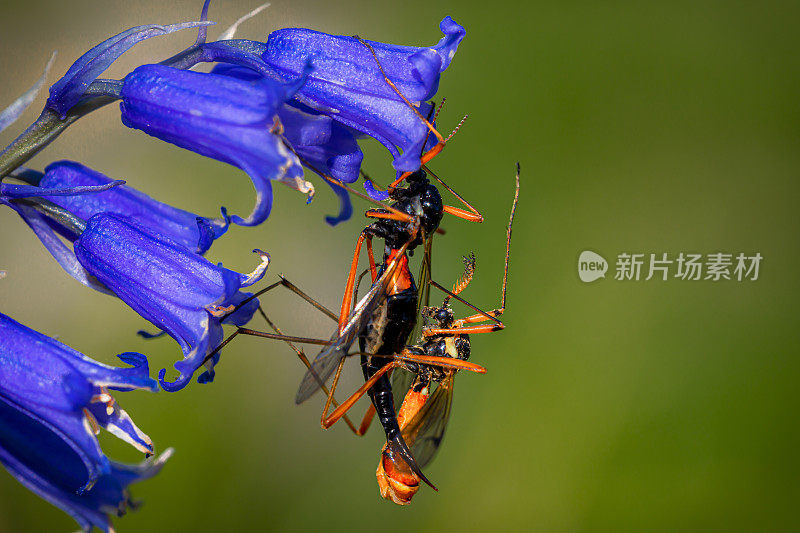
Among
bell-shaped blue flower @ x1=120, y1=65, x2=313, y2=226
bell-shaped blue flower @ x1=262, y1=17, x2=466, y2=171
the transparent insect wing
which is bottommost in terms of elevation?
the transparent insect wing

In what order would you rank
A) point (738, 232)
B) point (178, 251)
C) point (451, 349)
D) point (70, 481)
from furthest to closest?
point (738, 232) < point (451, 349) < point (178, 251) < point (70, 481)

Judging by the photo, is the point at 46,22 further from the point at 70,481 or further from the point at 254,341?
the point at 70,481

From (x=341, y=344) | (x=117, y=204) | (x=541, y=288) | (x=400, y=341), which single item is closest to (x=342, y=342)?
(x=341, y=344)

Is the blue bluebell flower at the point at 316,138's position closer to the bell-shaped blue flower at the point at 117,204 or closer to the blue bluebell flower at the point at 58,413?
the bell-shaped blue flower at the point at 117,204

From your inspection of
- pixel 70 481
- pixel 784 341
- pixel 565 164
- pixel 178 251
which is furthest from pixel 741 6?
pixel 70 481

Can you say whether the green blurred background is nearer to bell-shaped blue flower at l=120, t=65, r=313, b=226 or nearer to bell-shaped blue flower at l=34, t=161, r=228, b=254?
bell-shaped blue flower at l=34, t=161, r=228, b=254

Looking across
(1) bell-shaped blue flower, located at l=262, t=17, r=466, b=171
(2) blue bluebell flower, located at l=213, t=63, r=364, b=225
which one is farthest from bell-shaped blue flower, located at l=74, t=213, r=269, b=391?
(1) bell-shaped blue flower, located at l=262, t=17, r=466, b=171

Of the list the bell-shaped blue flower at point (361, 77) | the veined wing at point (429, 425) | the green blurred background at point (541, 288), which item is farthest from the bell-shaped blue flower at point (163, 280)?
the green blurred background at point (541, 288)

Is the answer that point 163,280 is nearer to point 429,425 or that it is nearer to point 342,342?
point 342,342
